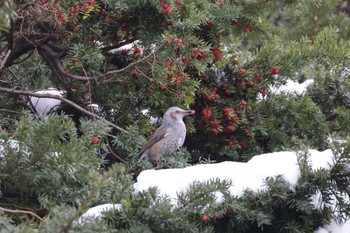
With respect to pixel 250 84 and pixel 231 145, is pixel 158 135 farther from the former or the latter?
pixel 250 84

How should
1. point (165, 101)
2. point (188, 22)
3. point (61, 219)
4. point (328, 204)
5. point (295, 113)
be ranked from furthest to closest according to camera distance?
point (295, 113) < point (165, 101) < point (188, 22) < point (328, 204) < point (61, 219)

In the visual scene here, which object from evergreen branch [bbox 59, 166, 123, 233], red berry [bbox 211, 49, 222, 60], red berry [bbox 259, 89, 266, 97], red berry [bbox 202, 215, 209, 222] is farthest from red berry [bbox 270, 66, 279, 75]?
evergreen branch [bbox 59, 166, 123, 233]

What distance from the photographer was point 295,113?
16.4 feet

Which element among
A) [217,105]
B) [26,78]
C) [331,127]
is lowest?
[331,127]

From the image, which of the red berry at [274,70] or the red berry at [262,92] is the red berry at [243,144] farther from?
the red berry at [274,70]

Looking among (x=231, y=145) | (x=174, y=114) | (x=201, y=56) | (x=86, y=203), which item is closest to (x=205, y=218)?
(x=86, y=203)

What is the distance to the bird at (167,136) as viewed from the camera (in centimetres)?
466

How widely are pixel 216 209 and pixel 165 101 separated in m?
1.73

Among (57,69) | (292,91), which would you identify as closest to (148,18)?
(57,69)

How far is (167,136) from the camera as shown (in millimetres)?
5047

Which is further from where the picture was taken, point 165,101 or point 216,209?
point 165,101

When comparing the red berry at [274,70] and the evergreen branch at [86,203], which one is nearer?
the evergreen branch at [86,203]

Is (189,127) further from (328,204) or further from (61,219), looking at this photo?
(61,219)

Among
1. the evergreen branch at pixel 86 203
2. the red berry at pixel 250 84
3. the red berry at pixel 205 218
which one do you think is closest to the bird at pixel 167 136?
the red berry at pixel 250 84
